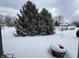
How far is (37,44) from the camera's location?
145 cm

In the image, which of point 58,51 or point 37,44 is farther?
point 37,44

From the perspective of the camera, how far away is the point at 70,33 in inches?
55.8

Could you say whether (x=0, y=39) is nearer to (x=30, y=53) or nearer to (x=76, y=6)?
(x=30, y=53)

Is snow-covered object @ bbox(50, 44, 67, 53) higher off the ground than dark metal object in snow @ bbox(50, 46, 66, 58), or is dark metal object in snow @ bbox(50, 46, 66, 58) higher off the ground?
snow-covered object @ bbox(50, 44, 67, 53)

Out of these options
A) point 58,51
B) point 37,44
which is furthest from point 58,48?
point 37,44

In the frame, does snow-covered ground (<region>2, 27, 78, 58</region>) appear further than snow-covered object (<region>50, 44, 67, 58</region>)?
Yes

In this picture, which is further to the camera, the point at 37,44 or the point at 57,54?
the point at 37,44

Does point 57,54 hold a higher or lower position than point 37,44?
lower

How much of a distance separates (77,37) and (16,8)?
99cm

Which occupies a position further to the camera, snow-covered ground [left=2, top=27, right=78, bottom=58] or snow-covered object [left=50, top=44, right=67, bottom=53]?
snow-covered ground [left=2, top=27, right=78, bottom=58]

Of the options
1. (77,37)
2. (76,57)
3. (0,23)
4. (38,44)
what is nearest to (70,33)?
(77,37)

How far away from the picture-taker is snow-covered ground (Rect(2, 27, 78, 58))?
54.6 inches

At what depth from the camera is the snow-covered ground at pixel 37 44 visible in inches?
54.6

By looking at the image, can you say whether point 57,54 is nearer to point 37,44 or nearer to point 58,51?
point 58,51
